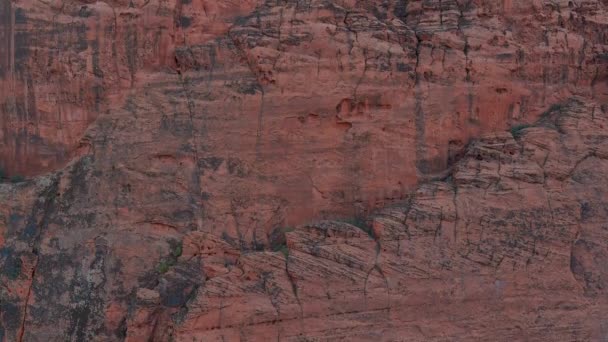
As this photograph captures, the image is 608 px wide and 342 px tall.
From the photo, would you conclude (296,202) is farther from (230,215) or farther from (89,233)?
(89,233)

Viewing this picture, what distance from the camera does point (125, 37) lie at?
18562 millimetres

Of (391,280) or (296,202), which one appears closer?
(391,280)

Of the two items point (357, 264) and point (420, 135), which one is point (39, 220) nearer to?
point (357, 264)

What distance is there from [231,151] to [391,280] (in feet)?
14.8

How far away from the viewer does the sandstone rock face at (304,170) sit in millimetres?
16812

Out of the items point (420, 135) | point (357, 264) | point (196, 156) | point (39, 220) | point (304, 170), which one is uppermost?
point (420, 135)

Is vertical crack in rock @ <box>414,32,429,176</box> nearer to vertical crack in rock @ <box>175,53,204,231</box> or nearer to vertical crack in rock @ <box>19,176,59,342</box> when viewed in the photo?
vertical crack in rock @ <box>175,53,204,231</box>

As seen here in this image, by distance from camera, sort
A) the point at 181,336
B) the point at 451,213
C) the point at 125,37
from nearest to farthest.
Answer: the point at 181,336
the point at 451,213
the point at 125,37

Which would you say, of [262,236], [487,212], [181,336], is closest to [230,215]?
[262,236]

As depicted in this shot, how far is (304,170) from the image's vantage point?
714 inches

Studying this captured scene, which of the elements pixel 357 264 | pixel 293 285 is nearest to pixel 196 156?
pixel 293 285

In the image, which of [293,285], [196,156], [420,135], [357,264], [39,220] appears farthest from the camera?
[420,135]

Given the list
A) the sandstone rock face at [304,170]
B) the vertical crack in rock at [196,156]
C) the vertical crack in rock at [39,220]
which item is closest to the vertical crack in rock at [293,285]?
the sandstone rock face at [304,170]

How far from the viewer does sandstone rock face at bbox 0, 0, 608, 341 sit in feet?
55.2
